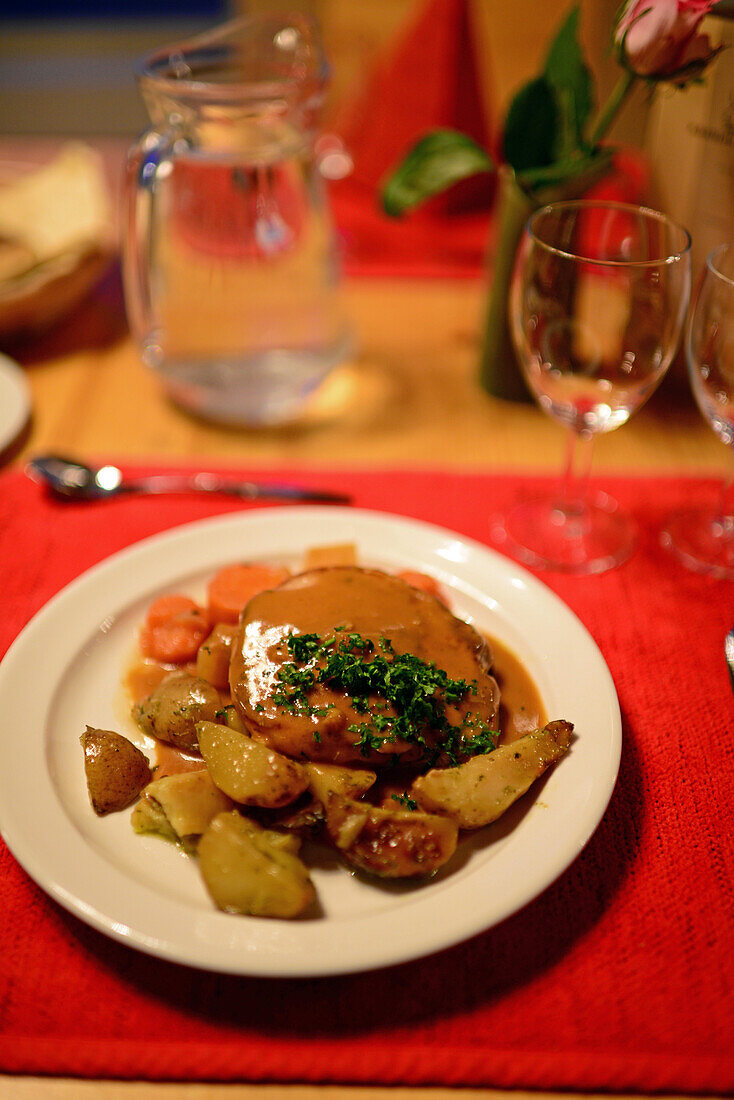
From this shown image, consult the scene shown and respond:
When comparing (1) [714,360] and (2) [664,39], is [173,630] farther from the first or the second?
(2) [664,39]

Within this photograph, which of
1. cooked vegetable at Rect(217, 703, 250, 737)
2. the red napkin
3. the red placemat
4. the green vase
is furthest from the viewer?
the red napkin

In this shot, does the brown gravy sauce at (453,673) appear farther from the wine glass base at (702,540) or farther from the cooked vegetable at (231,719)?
the wine glass base at (702,540)

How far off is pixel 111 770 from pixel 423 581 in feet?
1.78

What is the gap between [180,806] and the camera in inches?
40.4

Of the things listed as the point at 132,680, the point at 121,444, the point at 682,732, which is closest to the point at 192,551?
the point at 132,680

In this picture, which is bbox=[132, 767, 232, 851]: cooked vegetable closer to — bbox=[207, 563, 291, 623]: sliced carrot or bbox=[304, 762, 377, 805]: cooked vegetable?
bbox=[304, 762, 377, 805]: cooked vegetable

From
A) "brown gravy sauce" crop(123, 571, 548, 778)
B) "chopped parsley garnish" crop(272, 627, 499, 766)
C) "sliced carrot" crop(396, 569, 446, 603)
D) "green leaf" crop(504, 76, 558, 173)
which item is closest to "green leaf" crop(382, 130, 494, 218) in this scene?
"green leaf" crop(504, 76, 558, 173)

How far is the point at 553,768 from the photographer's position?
109cm

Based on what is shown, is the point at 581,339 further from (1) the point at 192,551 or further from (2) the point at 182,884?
(2) the point at 182,884

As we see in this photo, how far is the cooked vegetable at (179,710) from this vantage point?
3.80 ft

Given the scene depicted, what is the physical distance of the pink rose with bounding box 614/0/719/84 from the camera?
137 centimetres

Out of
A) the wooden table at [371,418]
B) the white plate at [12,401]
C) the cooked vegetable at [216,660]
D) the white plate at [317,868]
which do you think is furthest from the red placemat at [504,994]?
the white plate at [12,401]

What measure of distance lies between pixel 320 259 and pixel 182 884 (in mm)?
1379

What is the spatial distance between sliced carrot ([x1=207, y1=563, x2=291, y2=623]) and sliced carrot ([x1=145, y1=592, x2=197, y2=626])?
0.11 feet
